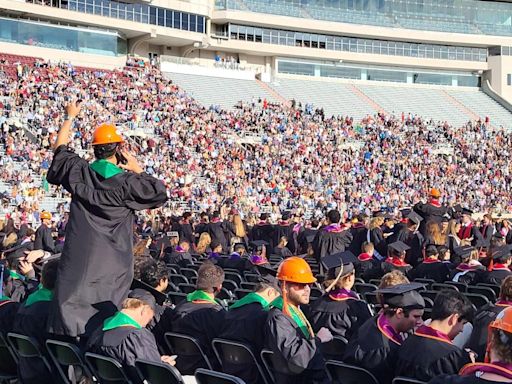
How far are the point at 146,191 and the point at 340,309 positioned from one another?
198cm

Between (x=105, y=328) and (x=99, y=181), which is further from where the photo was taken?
(x=99, y=181)

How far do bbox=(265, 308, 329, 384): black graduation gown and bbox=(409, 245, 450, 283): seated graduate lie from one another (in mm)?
5457

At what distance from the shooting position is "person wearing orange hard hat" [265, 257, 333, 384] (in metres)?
5.23

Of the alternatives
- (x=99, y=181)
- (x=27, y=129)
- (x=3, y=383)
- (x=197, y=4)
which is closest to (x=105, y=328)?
(x=99, y=181)

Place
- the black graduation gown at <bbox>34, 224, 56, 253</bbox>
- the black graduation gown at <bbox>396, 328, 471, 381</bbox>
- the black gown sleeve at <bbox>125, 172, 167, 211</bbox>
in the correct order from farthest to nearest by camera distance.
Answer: the black graduation gown at <bbox>34, 224, 56, 253</bbox>, the black gown sleeve at <bbox>125, 172, 167, 211</bbox>, the black graduation gown at <bbox>396, 328, 471, 381</bbox>

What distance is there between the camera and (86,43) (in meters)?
40.4

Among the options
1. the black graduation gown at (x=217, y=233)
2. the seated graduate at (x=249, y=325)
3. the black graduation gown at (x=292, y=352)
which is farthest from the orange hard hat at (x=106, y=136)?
the black graduation gown at (x=217, y=233)

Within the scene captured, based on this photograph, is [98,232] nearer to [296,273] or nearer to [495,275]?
[296,273]

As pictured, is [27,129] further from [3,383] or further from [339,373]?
[339,373]

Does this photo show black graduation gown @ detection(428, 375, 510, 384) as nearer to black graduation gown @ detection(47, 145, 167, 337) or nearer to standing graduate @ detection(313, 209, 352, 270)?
black graduation gown @ detection(47, 145, 167, 337)

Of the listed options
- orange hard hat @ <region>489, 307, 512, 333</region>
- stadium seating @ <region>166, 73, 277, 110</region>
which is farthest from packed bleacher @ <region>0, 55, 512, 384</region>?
stadium seating @ <region>166, 73, 277, 110</region>

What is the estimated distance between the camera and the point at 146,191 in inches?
228

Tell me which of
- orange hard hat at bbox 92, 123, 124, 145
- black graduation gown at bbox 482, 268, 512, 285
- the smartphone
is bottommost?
black graduation gown at bbox 482, 268, 512, 285

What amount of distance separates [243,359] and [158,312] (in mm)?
1340
